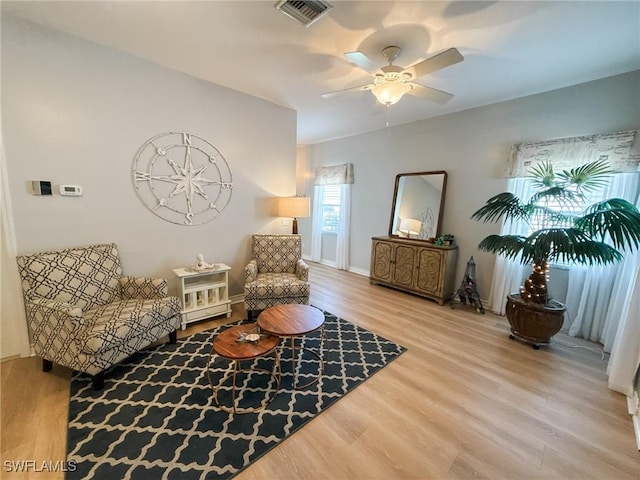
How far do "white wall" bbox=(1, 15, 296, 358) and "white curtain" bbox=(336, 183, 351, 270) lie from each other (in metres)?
2.21

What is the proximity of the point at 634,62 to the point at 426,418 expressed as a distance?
3627 mm

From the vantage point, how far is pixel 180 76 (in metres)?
2.80

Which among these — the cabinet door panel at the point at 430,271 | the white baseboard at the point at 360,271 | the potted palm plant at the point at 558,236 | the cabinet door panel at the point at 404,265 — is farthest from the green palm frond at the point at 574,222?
the white baseboard at the point at 360,271

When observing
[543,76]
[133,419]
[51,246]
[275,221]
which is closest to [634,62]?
[543,76]

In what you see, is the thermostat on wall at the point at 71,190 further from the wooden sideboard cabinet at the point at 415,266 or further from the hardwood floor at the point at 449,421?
the wooden sideboard cabinet at the point at 415,266

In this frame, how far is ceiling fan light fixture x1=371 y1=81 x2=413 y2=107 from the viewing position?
2.01 m

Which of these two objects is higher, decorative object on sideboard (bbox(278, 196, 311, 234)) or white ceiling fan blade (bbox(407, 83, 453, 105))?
white ceiling fan blade (bbox(407, 83, 453, 105))

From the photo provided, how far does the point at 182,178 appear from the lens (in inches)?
115

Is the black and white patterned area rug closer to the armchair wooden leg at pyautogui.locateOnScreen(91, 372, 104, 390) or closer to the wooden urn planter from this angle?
the armchair wooden leg at pyautogui.locateOnScreen(91, 372, 104, 390)

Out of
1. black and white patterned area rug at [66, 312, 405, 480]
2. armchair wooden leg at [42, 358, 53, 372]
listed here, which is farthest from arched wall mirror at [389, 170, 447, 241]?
armchair wooden leg at [42, 358, 53, 372]

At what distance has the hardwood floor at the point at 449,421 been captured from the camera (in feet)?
4.51

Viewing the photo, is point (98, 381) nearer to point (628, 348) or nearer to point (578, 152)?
point (628, 348)

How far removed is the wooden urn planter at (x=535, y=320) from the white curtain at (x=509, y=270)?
1.90 ft

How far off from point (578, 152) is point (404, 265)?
2.32 metres
